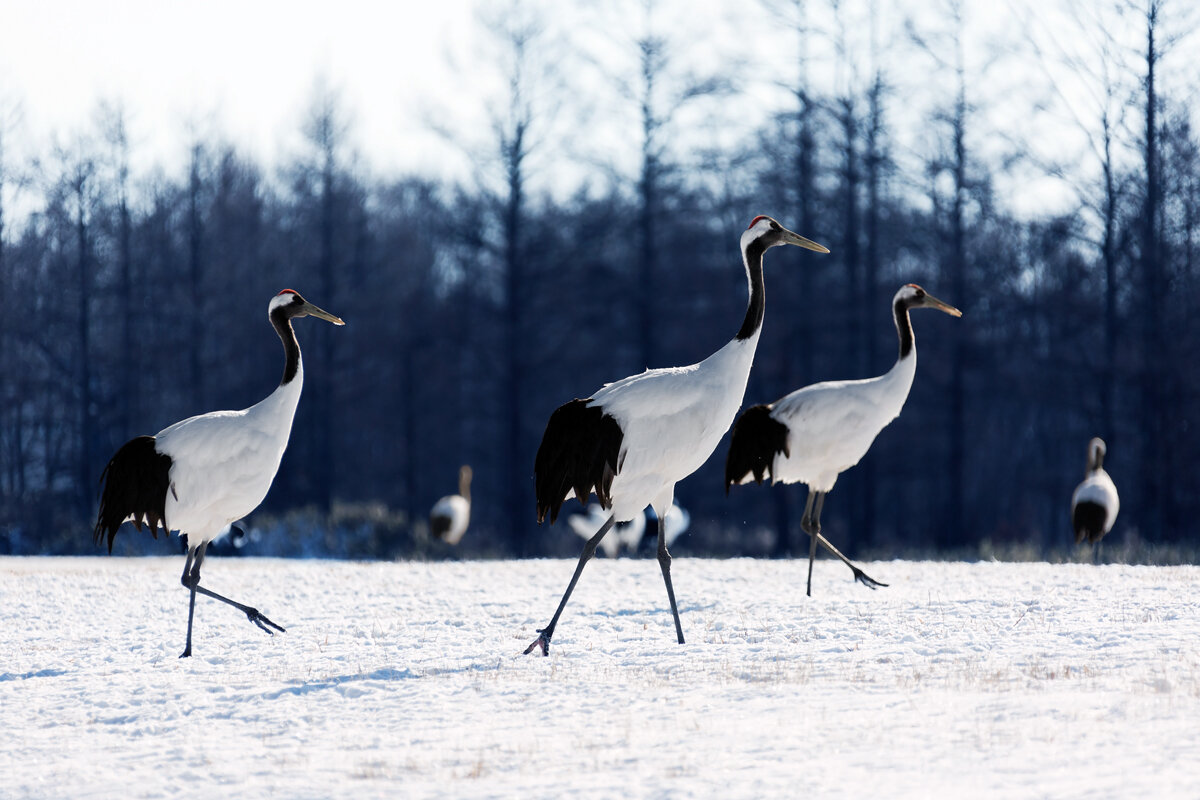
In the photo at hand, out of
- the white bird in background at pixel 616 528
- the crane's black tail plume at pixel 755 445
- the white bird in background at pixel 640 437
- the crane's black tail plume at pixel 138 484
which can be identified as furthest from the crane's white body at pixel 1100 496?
the crane's black tail plume at pixel 138 484

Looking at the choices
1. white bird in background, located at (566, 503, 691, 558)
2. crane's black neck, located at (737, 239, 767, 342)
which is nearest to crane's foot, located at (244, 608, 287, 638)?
crane's black neck, located at (737, 239, 767, 342)

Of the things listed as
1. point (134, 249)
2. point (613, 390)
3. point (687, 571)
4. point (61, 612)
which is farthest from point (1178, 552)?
point (134, 249)

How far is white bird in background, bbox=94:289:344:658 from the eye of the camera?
925cm

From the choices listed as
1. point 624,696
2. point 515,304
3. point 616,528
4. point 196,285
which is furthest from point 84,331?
point 624,696

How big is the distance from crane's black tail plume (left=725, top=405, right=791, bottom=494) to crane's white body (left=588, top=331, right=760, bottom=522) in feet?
10.8

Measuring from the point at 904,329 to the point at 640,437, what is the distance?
5058 mm

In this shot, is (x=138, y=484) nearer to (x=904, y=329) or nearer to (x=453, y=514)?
(x=904, y=329)

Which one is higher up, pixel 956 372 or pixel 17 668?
pixel 956 372

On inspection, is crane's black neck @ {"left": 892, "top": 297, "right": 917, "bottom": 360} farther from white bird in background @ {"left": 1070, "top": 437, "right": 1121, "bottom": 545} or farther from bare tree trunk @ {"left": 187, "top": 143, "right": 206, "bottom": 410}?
bare tree trunk @ {"left": 187, "top": 143, "right": 206, "bottom": 410}

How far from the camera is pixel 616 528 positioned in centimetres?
2298

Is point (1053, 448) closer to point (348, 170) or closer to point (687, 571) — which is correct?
point (348, 170)

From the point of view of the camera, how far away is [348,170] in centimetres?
3114

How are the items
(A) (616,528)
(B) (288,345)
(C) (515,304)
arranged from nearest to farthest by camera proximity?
(B) (288,345)
(A) (616,528)
(C) (515,304)

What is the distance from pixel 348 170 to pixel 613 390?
23.9 meters
